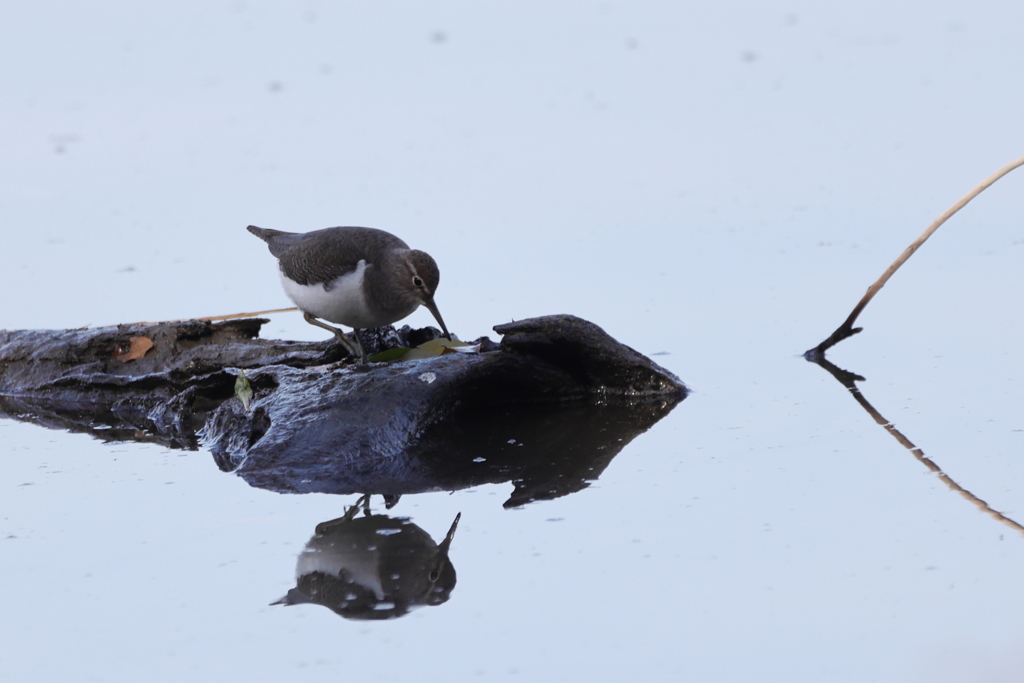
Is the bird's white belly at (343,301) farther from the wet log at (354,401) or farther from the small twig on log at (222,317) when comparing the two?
the small twig on log at (222,317)

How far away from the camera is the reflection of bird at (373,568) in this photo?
4.04m

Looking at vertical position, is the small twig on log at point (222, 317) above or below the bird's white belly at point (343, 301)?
below

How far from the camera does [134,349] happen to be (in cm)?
679

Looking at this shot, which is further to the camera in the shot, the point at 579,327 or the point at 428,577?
the point at 579,327

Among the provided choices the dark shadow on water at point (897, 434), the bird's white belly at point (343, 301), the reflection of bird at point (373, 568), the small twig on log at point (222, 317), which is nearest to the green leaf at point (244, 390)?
the bird's white belly at point (343, 301)

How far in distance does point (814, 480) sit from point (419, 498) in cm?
157

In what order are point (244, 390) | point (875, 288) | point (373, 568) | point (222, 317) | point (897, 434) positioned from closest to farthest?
point (373, 568) < point (897, 434) < point (244, 390) < point (875, 288) < point (222, 317)

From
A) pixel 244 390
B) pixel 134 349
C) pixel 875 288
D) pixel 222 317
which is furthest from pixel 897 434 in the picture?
pixel 134 349

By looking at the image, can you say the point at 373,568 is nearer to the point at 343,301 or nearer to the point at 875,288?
the point at 343,301

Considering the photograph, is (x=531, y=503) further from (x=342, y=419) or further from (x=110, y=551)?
(x=110, y=551)

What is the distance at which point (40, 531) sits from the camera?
15.7 ft

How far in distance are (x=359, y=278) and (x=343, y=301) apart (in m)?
0.14

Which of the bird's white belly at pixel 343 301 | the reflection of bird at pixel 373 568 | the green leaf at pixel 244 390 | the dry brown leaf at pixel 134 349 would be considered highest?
the bird's white belly at pixel 343 301

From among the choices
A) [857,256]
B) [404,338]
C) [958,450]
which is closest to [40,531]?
[404,338]
